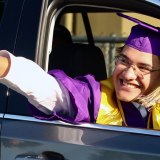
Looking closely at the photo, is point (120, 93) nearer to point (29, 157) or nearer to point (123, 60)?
point (123, 60)

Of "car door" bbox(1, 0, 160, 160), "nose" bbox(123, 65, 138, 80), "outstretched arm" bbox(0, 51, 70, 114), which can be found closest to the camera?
"outstretched arm" bbox(0, 51, 70, 114)

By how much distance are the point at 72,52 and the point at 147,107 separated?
1.07 meters

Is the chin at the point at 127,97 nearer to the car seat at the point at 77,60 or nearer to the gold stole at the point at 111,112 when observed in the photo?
the gold stole at the point at 111,112

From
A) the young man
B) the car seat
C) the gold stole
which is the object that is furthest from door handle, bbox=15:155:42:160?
the car seat

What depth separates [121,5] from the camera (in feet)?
8.70

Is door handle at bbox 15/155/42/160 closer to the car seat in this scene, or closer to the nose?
the nose

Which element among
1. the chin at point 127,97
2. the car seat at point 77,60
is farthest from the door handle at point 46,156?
the car seat at point 77,60

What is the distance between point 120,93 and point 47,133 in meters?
0.39

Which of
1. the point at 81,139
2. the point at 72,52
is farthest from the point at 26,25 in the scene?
the point at 72,52

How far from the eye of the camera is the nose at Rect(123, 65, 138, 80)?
2523mm

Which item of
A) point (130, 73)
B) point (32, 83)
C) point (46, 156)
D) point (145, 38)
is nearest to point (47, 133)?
point (46, 156)

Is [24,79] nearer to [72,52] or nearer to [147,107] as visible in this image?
[147,107]

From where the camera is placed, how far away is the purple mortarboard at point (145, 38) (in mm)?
2537

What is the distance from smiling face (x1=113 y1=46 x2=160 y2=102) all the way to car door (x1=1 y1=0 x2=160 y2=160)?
0.61 feet
